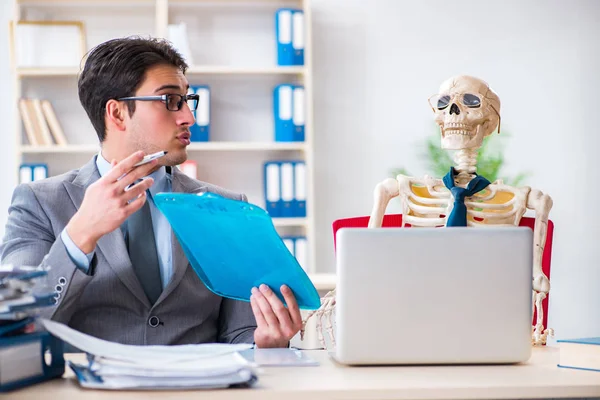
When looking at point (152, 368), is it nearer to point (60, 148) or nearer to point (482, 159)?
point (60, 148)

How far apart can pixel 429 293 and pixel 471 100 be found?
2.83 ft

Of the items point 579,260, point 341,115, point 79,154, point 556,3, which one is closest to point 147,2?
point 79,154

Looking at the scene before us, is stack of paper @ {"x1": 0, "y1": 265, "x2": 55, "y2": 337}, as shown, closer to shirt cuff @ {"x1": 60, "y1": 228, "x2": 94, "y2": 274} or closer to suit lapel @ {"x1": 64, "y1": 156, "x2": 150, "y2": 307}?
shirt cuff @ {"x1": 60, "y1": 228, "x2": 94, "y2": 274}

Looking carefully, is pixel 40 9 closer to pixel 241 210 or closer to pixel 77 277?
pixel 77 277

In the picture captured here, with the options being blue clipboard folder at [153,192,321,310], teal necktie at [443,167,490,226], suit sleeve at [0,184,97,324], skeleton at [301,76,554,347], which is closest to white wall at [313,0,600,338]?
skeleton at [301,76,554,347]

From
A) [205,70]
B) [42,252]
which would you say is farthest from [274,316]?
[205,70]

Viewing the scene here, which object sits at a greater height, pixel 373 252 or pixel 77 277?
pixel 373 252

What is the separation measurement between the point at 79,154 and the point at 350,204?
1.53 m

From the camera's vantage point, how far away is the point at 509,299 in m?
1.18

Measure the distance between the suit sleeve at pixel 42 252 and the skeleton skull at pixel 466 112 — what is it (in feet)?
3.02

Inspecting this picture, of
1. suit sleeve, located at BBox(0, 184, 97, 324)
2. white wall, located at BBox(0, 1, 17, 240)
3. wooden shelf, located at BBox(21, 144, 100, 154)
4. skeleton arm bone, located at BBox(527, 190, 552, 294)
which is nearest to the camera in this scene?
suit sleeve, located at BBox(0, 184, 97, 324)

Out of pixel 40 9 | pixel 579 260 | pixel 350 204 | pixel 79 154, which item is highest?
pixel 40 9

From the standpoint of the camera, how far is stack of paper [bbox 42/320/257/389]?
104 cm

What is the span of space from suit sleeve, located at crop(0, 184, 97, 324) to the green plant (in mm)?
2645
